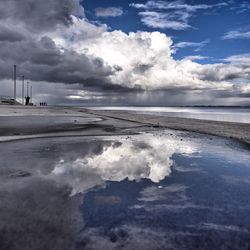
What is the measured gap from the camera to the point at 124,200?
5504 millimetres

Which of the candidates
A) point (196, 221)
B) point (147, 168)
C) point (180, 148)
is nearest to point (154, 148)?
point (180, 148)

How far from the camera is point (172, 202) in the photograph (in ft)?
17.9

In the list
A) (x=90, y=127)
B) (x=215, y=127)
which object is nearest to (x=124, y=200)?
(x=90, y=127)

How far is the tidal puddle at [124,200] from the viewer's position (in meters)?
4.01

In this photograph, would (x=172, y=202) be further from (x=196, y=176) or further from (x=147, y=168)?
(x=147, y=168)

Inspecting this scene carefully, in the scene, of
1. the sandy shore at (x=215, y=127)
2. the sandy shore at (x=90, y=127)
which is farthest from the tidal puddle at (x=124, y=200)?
the sandy shore at (x=215, y=127)

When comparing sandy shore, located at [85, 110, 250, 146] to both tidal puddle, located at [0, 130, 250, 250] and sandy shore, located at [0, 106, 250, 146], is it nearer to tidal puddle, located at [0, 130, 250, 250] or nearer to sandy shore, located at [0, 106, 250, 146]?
sandy shore, located at [0, 106, 250, 146]

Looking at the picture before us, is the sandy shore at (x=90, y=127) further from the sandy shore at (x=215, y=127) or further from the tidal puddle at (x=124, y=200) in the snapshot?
the tidal puddle at (x=124, y=200)

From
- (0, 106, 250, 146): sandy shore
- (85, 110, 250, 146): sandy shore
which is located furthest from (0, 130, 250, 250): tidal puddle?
(85, 110, 250, 146): sandy shore

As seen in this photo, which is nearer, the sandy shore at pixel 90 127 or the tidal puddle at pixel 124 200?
the tidal puddle at pixel 124 200

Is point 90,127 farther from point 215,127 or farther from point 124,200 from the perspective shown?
point 124,200

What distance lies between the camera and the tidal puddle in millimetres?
4008

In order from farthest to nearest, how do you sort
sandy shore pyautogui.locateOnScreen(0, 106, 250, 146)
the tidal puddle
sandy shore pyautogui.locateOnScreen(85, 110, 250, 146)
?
sandy shore pyautogui.locateOnScreen(85, 110, 250, 146)
sandy shore pyautogui.locateOnScreen(0, 106, 250, 146)
the tidal puddle

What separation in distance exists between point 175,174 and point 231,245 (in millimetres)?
3749
